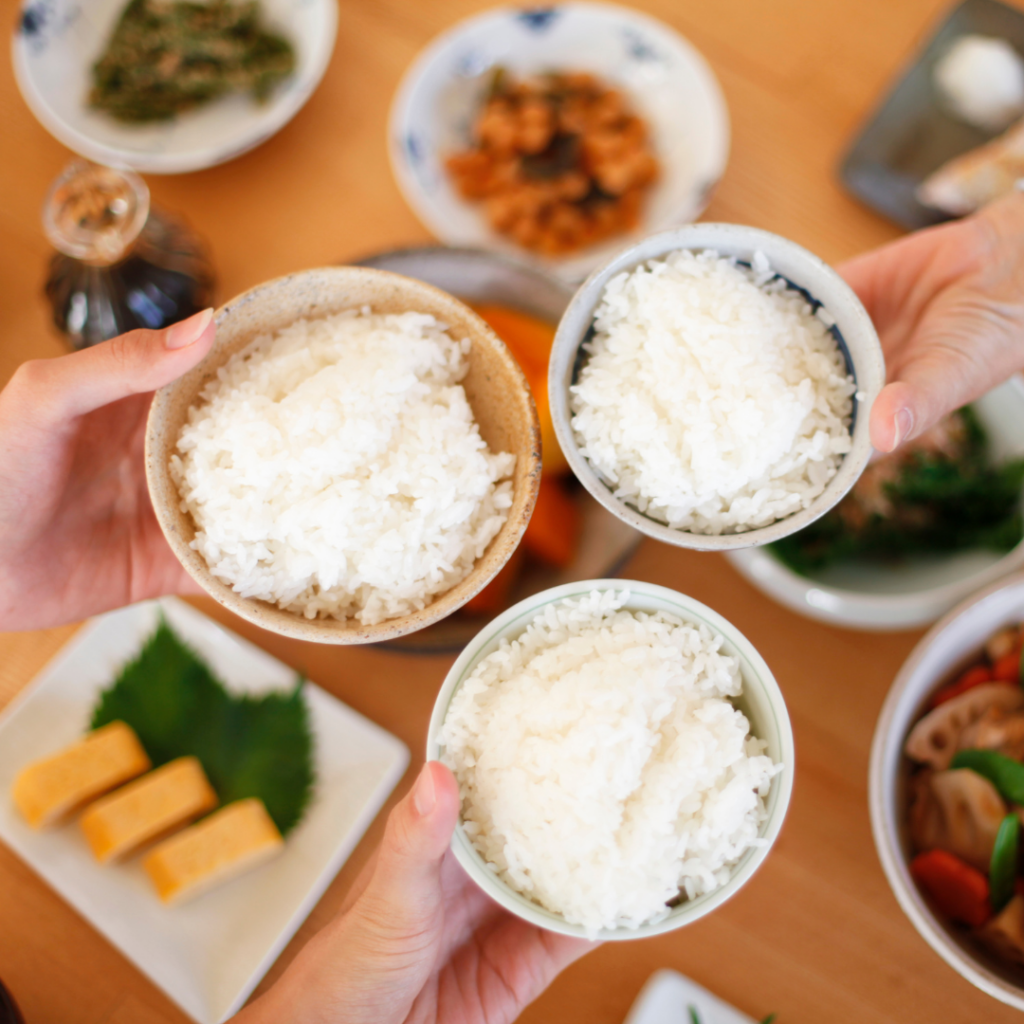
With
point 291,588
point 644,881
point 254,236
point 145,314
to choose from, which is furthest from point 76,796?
point 254,236

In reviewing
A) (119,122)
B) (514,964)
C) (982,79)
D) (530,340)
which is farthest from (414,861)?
(982,79)

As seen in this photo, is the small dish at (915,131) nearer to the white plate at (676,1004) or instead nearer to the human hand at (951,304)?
the human hand at (951,304)

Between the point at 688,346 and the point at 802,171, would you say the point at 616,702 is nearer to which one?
the point at 688,346

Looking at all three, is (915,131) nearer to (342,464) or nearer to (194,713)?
(342,464)

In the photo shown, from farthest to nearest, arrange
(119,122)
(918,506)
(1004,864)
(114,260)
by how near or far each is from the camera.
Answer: (119,122) → (918,506) → (114,260) → (1004,864)

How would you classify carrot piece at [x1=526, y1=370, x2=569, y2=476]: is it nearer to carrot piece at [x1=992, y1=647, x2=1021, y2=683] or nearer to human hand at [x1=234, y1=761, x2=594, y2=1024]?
human hand at [x1=234, y1=761, x2=594, y2=1024]

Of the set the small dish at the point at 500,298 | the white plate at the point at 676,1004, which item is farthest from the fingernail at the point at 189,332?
the white plate at the point at 676,1004
